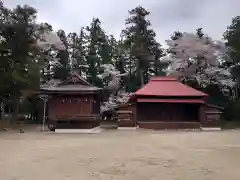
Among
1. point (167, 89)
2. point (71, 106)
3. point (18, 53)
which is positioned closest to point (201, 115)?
point (167, 89)

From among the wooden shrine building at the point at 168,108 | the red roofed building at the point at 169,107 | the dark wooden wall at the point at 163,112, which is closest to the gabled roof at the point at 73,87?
the wooden shrine building at the point at 168,108

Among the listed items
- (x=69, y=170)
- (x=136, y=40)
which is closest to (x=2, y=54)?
(x=136, y=40)

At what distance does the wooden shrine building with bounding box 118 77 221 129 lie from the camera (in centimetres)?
3156

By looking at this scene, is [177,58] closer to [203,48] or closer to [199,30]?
[203,48]

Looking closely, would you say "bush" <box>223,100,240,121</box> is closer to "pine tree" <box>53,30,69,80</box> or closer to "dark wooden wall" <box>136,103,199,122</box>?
"dark wooden wall" <box>136,103,199,122</box>

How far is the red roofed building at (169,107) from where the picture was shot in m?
31.6

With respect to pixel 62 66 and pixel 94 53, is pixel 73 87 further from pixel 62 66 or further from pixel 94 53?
pixel 94 53

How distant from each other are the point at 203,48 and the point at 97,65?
1806 centimetres

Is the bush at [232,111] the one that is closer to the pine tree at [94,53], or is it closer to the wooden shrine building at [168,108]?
the wooden shrine building at [168,108]

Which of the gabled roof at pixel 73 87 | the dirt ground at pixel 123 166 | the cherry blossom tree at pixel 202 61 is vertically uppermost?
the cherry blossom tree at pixel 202 61

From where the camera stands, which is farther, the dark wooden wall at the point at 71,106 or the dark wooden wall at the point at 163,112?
the dark wooden wall at the point at 163,112

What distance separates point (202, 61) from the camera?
3947cm

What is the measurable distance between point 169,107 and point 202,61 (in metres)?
9.90

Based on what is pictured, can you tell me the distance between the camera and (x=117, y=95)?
45.2 meters
